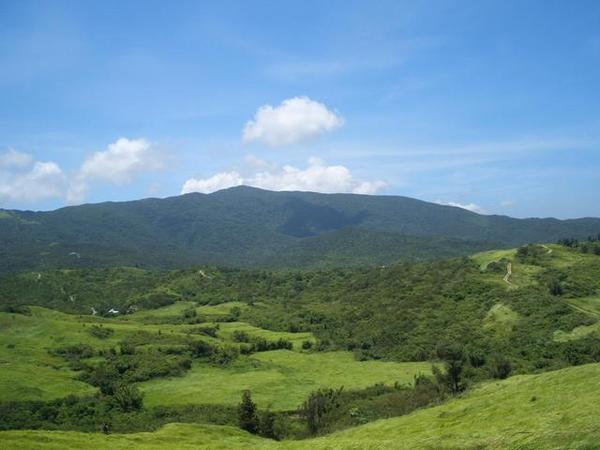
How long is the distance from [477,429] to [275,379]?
7809 centimetres

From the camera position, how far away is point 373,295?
18250cm

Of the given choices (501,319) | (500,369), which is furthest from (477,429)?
(501,319)

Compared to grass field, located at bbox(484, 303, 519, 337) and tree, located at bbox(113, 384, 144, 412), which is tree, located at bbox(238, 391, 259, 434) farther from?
grass field, located at bbox(484, 303, 519, 337)

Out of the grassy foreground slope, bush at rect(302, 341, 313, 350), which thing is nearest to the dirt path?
bush at rect(302, 341, 313, 350)

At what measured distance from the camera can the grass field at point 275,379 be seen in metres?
101

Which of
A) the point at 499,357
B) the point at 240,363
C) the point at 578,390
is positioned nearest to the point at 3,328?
the point at 240,363

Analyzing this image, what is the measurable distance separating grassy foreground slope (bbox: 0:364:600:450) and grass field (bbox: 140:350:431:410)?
43.8 m

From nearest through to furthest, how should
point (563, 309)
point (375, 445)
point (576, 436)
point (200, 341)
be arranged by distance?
point (576, 436) → point (375, 445) → point (563, 309) → point (200, 341)

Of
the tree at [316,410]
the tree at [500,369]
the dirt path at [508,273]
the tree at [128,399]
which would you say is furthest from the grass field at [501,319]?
the tree at [128,399]

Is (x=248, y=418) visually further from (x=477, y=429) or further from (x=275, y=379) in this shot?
(x=275, y=379)

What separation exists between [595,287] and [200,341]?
100m

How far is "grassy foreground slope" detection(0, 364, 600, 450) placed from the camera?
3056cm

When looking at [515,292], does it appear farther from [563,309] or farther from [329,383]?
[329,383]

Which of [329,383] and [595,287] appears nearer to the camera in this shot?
[329,383]
